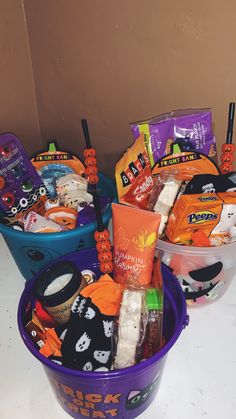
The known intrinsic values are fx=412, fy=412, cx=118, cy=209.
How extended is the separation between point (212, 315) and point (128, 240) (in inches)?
9.1

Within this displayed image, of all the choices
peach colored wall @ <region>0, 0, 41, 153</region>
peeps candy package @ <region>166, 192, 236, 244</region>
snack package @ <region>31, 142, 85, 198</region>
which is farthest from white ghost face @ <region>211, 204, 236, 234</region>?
peach colored wall @ <region>0, 0, 41, 153</region>

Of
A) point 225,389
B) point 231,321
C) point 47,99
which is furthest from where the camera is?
point 47,99

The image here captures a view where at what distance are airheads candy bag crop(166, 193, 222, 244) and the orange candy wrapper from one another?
0.06m

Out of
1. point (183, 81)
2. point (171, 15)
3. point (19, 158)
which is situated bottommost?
point (19, 158)

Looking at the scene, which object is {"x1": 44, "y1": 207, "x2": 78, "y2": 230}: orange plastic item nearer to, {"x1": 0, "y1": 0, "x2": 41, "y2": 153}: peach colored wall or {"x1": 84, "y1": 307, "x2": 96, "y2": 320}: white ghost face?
{"x1": 84, "y1": 307, "x2": 96, "y2": 320}: white ghost face

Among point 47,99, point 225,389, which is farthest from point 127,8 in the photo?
point 225,389

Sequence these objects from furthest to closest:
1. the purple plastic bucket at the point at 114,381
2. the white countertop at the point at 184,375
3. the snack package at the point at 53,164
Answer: the snack package at the point at 53,164 → the white countertop at the point at 184,375 → the purple plastic bucket at the point at 114,381

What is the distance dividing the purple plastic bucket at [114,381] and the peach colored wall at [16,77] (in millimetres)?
502

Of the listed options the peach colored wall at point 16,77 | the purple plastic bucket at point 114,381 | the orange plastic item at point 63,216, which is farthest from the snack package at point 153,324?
the peach colored wall at point 16,77

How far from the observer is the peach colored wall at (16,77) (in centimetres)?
90

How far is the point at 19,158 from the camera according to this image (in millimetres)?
778

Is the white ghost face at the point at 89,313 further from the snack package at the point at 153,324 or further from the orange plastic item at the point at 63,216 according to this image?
the orange plastic item at the point at 63,216

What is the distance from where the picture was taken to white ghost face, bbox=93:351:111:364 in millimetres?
561

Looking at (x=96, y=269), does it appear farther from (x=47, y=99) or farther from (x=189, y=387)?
(x=47, y=99)
